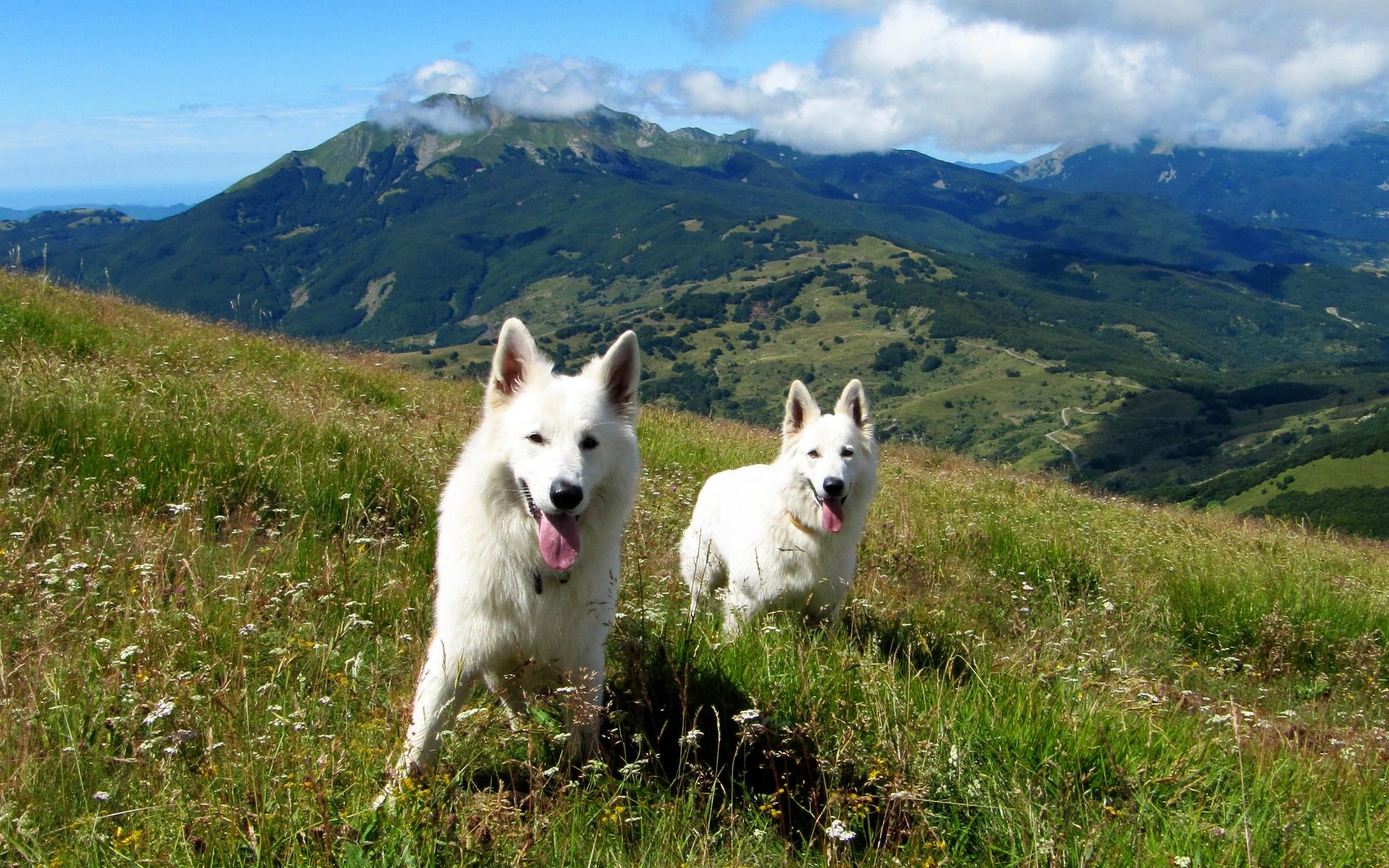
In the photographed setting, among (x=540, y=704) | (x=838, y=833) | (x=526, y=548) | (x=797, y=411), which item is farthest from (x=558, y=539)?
(x=797, y=411)

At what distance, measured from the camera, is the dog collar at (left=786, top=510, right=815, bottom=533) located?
258 inches

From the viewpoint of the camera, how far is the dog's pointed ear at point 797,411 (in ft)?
22.4

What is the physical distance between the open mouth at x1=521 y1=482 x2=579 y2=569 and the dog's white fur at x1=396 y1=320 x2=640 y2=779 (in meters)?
0.03

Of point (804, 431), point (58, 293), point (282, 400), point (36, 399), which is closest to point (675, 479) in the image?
point (804, 431)

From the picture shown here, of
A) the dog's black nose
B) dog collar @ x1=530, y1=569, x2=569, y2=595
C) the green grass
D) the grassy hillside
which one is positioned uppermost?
the dog's black nose

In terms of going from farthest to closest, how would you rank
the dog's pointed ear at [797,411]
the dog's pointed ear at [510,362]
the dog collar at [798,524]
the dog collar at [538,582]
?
the dog's pointed ear at [797,411] < the dog collar at [798,524] < the dog's pointed ear at [510,362] < the dog collar at [538,582]

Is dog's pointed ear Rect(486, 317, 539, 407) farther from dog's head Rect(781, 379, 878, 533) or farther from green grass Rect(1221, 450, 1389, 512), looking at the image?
green grass Rect(1221, 450, 1389, 512)

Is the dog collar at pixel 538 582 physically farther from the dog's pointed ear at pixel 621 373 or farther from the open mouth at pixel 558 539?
the dog's pointed ear at pixel 621 373

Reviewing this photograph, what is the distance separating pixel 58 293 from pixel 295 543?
10.5 meters

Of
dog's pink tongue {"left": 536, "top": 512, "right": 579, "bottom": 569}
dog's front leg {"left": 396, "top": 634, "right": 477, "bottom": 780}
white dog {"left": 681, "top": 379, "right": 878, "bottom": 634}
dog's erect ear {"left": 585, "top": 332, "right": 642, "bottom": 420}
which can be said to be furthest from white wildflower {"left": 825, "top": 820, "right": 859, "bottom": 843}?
white dog {"left": 681, "top": 379, "right": 878, "bottom": 634}

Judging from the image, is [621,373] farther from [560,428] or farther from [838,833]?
[838,833]

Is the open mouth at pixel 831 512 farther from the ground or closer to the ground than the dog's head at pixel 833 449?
closer to the ground

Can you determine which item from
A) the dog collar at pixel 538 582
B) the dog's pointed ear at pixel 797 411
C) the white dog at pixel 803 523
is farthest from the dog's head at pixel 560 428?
the dog's pointed ear at pixel 797 411

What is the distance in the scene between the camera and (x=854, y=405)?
22.8ft
